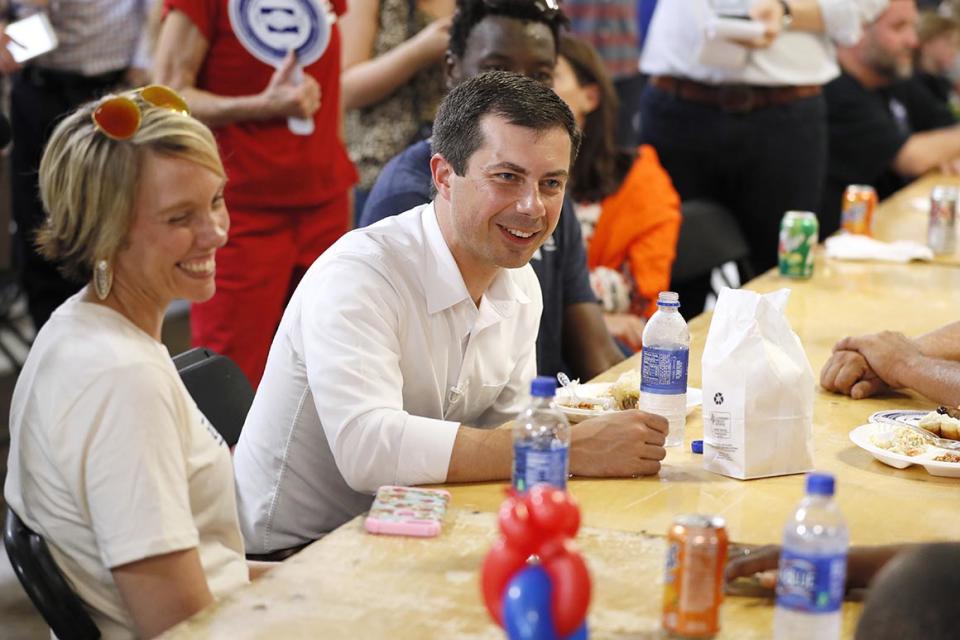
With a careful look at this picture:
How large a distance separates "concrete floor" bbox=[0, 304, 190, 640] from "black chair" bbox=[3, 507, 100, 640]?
1.35m

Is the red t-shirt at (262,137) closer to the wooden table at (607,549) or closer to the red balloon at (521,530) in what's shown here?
the wooden table at (607,549)

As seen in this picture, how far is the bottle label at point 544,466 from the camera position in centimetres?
Answer: 168

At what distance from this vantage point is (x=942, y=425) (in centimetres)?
214

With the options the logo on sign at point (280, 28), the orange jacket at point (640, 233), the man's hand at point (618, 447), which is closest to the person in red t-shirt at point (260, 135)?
the logo on sign at point (280, 28)

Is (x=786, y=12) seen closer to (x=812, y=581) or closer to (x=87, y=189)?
(x=87, y=189)

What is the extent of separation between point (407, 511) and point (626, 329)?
1.88 m

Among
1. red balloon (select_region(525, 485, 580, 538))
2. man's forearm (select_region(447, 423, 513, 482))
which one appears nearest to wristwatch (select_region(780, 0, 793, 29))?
man's forearm (select_region(447, 423, 513, 482))

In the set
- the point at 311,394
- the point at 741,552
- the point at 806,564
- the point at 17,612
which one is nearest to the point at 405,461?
the point at 311,394

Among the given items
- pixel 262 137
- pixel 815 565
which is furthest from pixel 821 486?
pixel 262 137

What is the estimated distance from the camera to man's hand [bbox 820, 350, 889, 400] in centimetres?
244

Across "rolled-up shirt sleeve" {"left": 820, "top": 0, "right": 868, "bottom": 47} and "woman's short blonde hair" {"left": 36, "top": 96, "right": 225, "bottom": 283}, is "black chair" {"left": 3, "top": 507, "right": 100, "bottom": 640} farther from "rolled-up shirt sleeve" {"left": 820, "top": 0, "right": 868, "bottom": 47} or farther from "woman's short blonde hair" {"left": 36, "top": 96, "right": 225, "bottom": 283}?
→ "rolled-up shirt sleeve" {"left": 820, "top": 0, "right": 868, "bottom": 47}

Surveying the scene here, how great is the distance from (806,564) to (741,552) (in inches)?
11.0

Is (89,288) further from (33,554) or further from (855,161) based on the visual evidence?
(855,161)

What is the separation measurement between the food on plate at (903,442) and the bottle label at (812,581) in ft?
2.45
